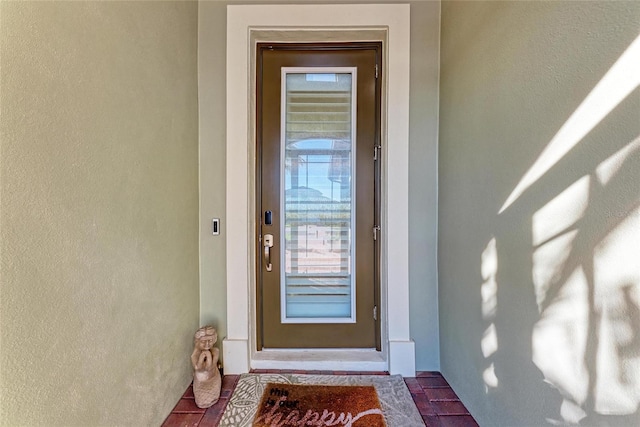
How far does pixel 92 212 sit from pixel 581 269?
168cm

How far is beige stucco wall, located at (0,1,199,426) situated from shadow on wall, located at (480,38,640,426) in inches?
64.9

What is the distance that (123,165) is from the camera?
1161 millimetres

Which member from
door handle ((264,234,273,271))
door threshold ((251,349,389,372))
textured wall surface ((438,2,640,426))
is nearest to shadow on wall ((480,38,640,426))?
textured wall surface ((438,2,640,426))

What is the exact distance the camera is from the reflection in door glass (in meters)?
1.97

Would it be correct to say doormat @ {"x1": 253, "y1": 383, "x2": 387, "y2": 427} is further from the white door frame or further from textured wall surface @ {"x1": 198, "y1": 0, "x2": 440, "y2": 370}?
textured wall surface @ {"x1": 198, "y1": 0, "x2": 440, "y2": 370}

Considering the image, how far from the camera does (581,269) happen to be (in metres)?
0.85

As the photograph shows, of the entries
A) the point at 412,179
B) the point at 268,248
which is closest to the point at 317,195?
the point at 268,248

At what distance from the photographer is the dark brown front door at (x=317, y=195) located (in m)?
1.94

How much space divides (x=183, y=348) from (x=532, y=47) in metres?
2.23

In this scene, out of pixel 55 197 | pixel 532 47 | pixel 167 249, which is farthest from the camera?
pixel 167 249

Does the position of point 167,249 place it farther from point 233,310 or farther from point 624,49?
point 624,49

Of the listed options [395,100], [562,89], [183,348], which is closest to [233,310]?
[183,348]

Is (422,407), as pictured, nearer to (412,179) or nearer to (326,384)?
(326,384)

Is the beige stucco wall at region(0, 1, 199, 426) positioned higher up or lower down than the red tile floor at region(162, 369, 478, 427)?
higher up
